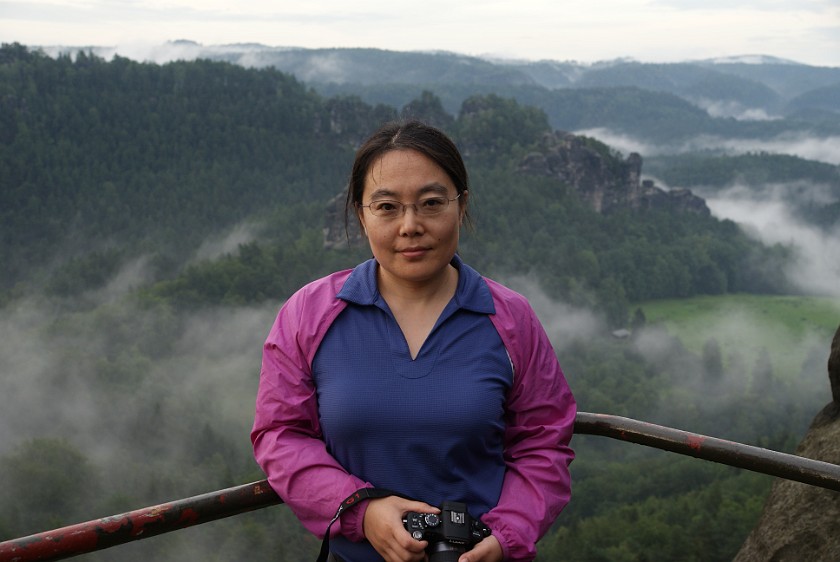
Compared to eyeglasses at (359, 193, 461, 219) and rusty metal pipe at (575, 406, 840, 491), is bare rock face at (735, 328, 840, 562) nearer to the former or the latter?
rusty metal pipe at (575, 406, 840, 491)

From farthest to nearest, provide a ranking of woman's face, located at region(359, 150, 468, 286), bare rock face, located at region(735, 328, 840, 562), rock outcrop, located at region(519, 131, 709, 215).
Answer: rock outcrop, located at region(519, 131, 709, 215), bare rock face, located at region(735, 328, 840, 562), woman's face, located at region(359, 150, 468, 286)

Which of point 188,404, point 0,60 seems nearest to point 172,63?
point 0,60

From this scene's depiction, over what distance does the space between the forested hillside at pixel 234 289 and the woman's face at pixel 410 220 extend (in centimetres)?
2580

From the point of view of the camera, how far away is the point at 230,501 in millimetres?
2846

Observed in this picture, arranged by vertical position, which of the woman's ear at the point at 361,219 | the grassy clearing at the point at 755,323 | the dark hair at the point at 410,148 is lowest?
the grassy clearing at the point at 755,323

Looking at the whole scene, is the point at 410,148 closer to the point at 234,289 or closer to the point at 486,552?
the point at 486,552

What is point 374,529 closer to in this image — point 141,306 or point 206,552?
point 206,552

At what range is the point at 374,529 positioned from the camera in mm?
2699

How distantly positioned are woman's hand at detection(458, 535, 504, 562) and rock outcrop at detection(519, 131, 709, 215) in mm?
91634

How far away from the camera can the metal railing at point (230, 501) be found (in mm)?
2523

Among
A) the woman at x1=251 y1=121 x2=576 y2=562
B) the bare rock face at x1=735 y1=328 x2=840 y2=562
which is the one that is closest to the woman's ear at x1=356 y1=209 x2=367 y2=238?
the woman at x1=251 y1=121 x2=576 y2=562

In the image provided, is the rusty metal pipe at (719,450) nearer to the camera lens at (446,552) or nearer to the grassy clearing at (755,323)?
the camera lens at (446,552)

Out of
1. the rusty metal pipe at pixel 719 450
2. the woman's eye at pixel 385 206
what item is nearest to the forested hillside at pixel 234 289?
the rusty metal pipe at pixel 719 450

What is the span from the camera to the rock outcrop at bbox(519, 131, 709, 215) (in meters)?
92.4
